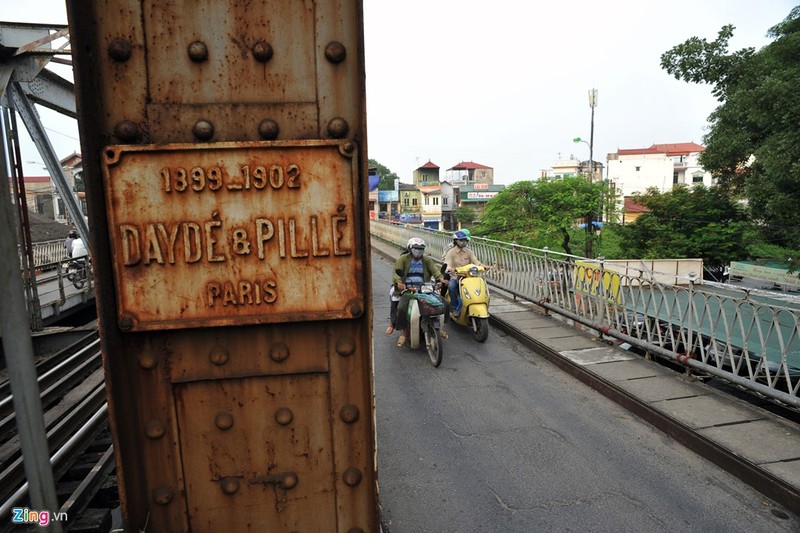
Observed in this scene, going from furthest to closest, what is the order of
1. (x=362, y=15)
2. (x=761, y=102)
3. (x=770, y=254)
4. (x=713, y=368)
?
(x=770, y=254) → (x=761, y=102) → (x=713, y=368) → (x=362, y=15)

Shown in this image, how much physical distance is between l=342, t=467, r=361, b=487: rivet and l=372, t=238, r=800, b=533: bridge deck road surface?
7.41 feet

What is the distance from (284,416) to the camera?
168 cm

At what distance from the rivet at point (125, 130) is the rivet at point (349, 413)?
1.09m

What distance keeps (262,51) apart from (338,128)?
32cm

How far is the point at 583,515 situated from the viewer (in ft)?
12.5

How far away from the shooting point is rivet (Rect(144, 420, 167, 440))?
160cm

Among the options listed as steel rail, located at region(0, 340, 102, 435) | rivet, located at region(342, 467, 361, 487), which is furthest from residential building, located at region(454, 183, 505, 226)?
rivet, located at region(342, 467, 361, 487)

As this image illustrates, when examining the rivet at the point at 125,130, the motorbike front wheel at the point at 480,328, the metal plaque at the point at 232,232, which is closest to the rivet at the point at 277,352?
the metal plaque at the point at 232,232

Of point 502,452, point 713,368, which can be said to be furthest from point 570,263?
point 502,452

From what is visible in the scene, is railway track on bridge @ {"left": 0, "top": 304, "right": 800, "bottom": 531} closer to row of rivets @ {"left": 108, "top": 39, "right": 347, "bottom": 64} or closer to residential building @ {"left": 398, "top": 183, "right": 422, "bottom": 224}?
row of rivets @ {"left": 108, "top": 39, "right": 347, "bottom": 64}

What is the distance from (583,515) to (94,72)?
4.09m

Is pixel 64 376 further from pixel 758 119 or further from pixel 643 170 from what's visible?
pixel 643 170

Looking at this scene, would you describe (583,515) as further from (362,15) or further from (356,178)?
(362,15)

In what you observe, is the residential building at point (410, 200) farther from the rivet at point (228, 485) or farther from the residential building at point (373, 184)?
the rivet at point (228, 485)
